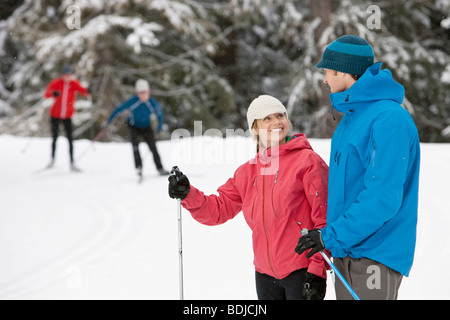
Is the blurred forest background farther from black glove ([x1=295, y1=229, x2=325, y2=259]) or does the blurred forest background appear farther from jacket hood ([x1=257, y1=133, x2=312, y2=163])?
black glove ([x1=295, y1=229, x2=325, y2=259])

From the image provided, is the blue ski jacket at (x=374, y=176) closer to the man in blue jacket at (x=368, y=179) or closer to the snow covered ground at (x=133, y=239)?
the man in blue jacket at (x=368, y=179)

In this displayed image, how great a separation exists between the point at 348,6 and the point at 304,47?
166 cm

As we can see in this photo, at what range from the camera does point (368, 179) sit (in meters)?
1.80

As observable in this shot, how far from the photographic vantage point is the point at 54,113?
907 centimetres

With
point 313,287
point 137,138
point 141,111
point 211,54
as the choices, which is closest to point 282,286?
point 313,287

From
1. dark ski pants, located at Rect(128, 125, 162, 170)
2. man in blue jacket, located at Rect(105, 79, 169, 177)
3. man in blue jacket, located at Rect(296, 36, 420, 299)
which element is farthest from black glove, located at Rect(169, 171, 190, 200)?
dark ski pants, located at Rect(128, 125, 162, 170)

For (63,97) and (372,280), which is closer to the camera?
(372,280)

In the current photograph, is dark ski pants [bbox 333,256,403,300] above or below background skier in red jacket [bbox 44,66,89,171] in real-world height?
below

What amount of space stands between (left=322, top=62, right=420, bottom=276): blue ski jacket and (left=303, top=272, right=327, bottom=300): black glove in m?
0.19

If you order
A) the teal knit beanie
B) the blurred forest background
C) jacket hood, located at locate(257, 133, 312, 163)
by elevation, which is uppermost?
the blurred forest background

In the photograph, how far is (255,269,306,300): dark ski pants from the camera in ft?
7.33

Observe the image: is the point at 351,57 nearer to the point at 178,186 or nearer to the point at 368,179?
the point at 368,179

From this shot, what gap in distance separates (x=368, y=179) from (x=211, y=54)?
1378cm
